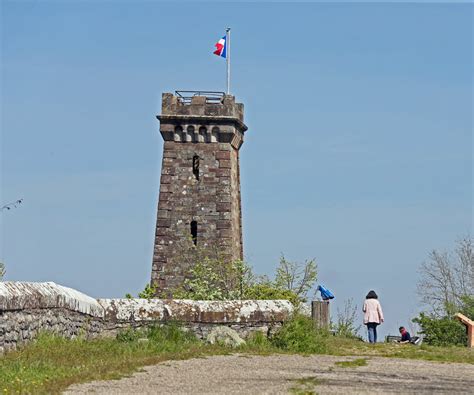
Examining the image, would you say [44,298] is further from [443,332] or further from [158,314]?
[443,332]

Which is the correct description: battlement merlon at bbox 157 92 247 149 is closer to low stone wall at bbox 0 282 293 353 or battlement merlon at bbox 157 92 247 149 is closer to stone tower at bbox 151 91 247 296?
stone tower at bbox 151 91 247 296

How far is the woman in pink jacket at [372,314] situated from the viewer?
85.9 ft

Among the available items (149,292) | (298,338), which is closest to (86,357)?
(298,338)

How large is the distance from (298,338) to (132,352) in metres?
4.03

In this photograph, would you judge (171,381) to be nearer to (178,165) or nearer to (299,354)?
(299,354)

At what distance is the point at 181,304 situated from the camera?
67.0 ft

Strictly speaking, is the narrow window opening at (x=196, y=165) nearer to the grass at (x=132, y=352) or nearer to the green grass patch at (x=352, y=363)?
the grass at (x=132, y=352)

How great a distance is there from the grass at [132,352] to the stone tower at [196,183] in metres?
22.0

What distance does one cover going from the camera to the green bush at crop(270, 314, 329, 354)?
63.6 ft

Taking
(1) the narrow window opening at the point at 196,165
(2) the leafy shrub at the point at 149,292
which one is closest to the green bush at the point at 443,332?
(2) the leafy shrub at the point at 149,292

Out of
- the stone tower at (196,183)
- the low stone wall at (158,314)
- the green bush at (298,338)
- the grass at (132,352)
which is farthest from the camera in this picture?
the stone tower at (196,183)

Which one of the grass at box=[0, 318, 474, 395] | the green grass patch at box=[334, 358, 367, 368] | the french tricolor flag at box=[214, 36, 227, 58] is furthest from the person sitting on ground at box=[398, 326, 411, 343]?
the french tricolor flag at box=[214, 36, 227, 58]

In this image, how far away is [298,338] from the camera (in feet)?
64.3

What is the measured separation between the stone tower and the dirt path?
27.9m
